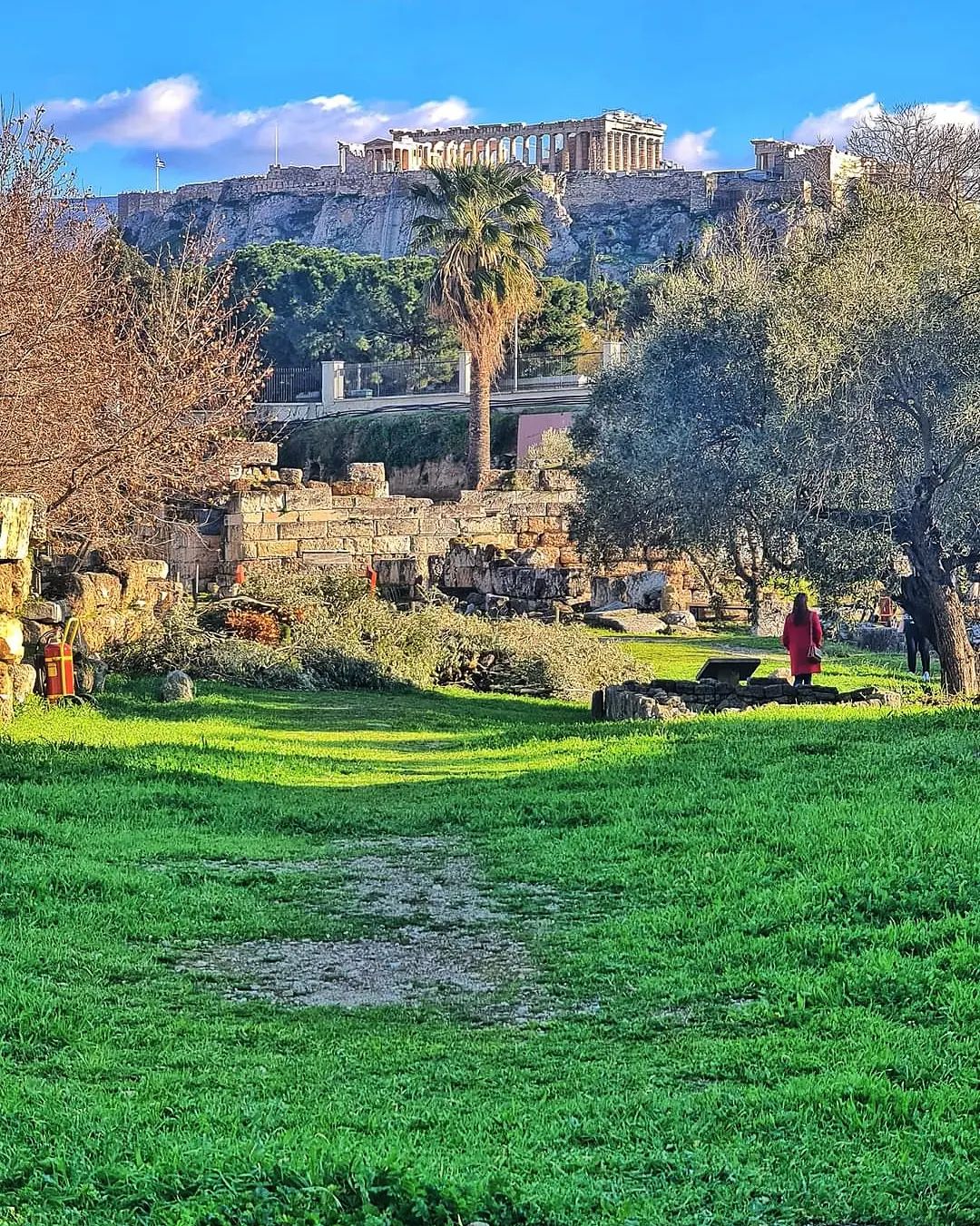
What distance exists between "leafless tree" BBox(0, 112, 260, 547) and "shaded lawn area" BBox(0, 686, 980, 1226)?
5.74 metres

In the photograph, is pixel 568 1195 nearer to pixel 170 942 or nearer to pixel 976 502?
pixel 170 942

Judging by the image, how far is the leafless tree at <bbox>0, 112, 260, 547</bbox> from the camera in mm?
16344

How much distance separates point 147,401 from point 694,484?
6.64 meters

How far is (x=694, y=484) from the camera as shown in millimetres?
18875

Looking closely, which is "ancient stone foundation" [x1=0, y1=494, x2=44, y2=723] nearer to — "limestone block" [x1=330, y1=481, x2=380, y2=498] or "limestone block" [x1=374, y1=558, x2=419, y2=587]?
"limestone block" [x1=374, y1=558, x2=419, y2=587]

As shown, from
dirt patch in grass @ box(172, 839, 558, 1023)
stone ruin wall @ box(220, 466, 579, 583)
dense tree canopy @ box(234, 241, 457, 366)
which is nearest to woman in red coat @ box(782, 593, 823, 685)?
dirt patch in grass @ box(172, 839, 558, 1023)

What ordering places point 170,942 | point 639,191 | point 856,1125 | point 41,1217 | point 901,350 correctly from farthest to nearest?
1. point 639,191
2. point 901,350
3. point 170,942
4. point 856,1125
5. point 41,1217

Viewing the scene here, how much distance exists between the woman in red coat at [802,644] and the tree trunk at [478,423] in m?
26.5

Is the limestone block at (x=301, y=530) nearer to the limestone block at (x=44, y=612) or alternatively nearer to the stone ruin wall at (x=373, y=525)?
the stone ruin wall at (x=373, y=525)

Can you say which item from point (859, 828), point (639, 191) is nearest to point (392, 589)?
point (859, 828)

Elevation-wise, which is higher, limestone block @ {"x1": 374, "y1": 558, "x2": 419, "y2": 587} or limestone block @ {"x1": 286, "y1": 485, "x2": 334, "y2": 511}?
limestone block @ {"x1": 286, "y1": 485, "x2": 334, "y2": 511}

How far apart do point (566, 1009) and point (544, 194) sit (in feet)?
409

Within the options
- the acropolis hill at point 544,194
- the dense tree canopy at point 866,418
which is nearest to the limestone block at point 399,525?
the dense tree canopy at point 866,418

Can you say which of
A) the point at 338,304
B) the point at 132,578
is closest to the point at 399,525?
the point at 132,578
